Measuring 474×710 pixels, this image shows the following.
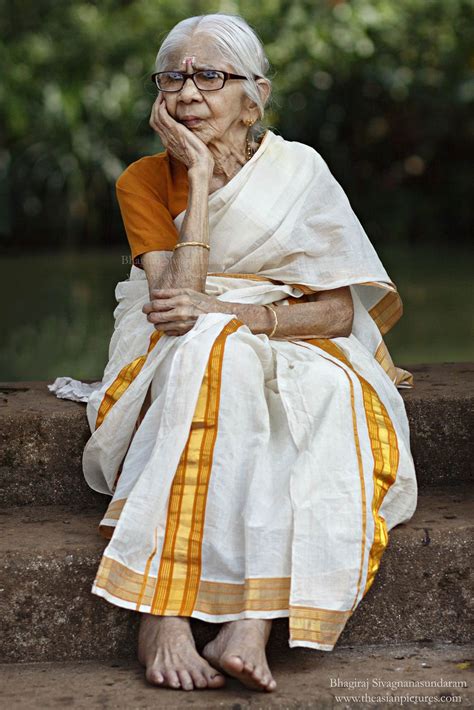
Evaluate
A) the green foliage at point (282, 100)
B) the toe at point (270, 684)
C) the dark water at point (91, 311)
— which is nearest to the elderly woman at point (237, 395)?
the toe at point (270, 684)

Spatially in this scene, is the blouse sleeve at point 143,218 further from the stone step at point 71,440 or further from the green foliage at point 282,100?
the green foliage at point 282,100

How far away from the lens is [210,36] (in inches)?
99.3

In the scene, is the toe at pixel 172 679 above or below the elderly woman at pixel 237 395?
below

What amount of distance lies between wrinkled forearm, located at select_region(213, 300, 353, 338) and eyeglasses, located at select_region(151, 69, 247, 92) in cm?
50

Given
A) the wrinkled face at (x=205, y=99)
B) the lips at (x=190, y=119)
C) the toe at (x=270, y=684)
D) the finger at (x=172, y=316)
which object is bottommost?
the toe at (x=270, y=684)

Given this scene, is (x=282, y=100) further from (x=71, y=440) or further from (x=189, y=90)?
(x=71, y=440)

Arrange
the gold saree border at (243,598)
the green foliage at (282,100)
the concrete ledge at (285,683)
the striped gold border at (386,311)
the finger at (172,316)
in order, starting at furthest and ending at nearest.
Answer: the green foliage at (282,100) < the striped gold border at (386,311) < the finger at (172,316) < the gold saree border at (243,598) < the concrete ledge at (285,683)

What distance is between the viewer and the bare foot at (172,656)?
1955mm

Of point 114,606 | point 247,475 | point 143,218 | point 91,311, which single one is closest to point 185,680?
point 114,606

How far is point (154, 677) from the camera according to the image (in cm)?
197

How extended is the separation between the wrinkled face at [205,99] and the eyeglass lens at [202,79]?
1 cm

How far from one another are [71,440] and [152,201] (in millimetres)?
591

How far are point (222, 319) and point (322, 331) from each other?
336 millimetres

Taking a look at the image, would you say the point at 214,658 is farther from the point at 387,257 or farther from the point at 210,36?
the point at 387,257
